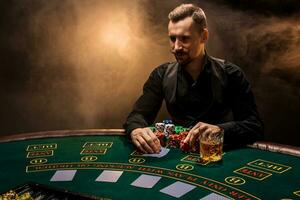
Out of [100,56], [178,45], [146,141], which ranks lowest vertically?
[146,141]

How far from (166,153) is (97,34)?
3176mm

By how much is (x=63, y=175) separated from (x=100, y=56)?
3.32 m

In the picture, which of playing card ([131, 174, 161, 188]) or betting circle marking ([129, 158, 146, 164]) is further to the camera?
betting circle marking ([129, 158, 146, 164])

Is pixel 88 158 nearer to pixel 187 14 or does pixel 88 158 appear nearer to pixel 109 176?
pixel 109 176

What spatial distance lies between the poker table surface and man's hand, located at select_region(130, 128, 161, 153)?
0.19 ft

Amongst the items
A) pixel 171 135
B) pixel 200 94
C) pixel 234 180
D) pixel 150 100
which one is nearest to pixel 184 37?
pixel 200 94

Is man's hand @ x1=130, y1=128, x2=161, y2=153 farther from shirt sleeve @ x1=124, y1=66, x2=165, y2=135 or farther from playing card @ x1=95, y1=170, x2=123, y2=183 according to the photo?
shirt sleeve @ x1=124, y1=66, x2=165, y2=135

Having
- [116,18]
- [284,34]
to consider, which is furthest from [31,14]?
[284,34]

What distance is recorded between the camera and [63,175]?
2.07 meters

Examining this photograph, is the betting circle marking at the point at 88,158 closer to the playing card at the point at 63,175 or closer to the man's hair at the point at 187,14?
the playing card at the point at 63,175

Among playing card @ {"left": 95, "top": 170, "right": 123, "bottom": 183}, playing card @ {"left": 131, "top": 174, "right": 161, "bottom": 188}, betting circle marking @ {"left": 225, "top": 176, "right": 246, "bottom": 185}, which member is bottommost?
betting circle marking @ {"left": 225, "top": 176, "right": 246, "bottom": 185}

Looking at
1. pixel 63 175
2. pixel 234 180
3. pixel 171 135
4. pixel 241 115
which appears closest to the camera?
pixel 234 180

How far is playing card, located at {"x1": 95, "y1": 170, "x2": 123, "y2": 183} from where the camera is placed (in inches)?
78.4

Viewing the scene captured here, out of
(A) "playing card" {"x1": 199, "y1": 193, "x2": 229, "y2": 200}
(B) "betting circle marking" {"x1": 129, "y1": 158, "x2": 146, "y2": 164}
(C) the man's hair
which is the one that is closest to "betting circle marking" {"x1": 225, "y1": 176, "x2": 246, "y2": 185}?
(A) "playing card" {"x1": 199, "y1": 193, "x2": 229, "y2": 200}
